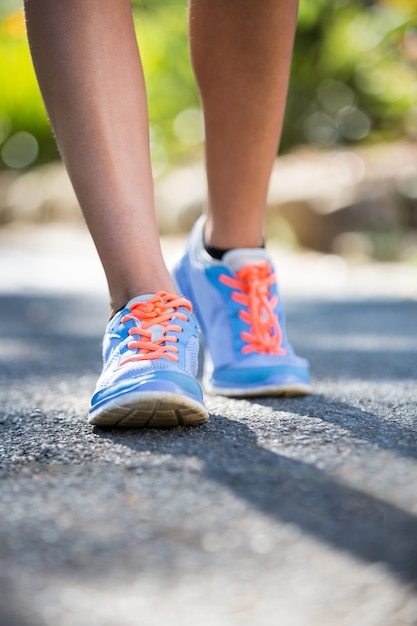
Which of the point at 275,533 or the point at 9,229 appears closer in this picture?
the point at 275,533

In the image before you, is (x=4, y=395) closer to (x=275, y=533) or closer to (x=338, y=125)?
(x=275, y=533)

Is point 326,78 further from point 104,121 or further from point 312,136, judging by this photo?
point 104,121

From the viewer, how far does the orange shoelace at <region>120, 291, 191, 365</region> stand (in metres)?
1.11

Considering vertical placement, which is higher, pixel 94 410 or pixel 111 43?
pixel 111 43

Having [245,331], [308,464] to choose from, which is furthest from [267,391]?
[308,464]

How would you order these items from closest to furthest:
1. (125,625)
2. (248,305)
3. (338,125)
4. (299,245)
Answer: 1. (125,625)
2. (248,305)
3. (299,245)
4. (338,125)

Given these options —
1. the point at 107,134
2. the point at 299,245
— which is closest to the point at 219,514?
the point at 107,134

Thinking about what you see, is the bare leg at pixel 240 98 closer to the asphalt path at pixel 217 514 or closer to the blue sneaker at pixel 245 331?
the blue sneaker at pixel 245 331

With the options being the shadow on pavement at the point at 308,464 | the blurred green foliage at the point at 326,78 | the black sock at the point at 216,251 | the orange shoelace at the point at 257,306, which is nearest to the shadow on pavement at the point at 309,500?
the shadow on pavement at the point at 308,464

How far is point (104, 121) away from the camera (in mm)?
1143

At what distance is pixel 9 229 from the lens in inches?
283

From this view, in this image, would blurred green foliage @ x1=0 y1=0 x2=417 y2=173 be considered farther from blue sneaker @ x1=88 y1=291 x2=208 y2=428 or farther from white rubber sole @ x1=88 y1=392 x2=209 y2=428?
white rubber sole @ x1=88 y1=392 x2=209 y2=428

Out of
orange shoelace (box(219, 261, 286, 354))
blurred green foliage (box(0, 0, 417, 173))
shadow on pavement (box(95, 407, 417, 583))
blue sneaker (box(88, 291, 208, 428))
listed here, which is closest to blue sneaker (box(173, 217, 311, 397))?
orange shoelace (box(219, 261, 286, 354))

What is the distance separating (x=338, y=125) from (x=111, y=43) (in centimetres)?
623
